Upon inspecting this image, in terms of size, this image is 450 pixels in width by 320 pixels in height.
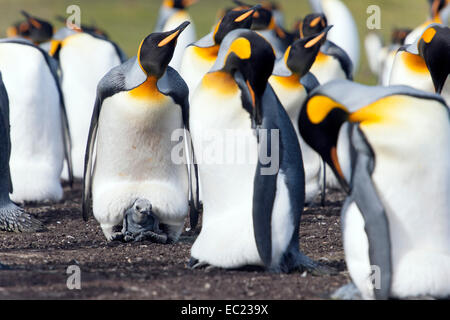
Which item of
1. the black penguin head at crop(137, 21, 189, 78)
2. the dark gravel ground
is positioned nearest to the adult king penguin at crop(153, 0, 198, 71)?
the dark gravel ground

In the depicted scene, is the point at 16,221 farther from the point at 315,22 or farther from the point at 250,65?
the point at 315,22

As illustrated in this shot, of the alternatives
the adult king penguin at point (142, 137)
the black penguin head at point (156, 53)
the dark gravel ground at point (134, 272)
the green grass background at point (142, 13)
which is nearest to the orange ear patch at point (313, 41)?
the dark gravel ground at point (134, 272)

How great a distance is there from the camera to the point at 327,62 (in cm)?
776

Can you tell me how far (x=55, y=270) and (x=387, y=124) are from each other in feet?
5.45

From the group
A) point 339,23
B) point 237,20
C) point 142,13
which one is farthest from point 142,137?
point 142,13

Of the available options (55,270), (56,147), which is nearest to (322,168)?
(56,147)

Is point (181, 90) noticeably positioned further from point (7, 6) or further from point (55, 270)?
point (7, 6)

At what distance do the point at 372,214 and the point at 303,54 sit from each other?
294 centimetres

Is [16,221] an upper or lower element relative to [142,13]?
lower

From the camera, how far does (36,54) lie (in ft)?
21.6

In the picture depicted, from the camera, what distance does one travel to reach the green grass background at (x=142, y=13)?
71.2ft

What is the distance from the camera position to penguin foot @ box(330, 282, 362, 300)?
3453mm

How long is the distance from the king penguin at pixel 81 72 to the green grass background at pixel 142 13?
36.3 feet

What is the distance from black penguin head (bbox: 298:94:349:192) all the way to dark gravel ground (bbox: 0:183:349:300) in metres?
0.58
